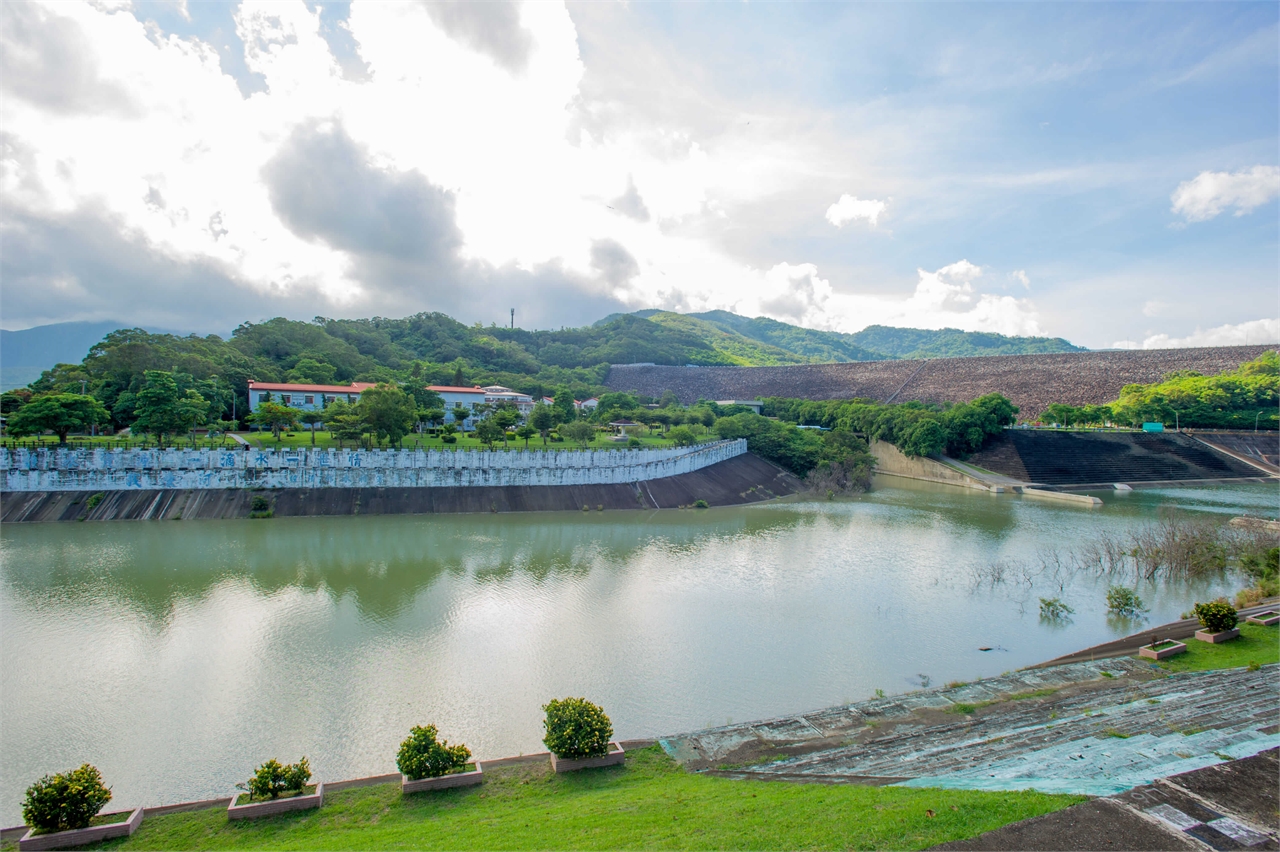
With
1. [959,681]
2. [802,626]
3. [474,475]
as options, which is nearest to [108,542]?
[474,475]

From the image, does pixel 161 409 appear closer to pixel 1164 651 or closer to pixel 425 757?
pixel 425 757

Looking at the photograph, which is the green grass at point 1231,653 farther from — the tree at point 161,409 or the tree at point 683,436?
the tree at point 161,409

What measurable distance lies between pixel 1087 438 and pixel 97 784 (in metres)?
53.0

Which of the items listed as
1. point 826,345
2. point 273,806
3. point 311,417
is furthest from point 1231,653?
point 826,345

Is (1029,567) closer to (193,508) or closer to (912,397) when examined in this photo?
(193,508)

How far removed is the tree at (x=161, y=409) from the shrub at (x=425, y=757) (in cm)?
2674

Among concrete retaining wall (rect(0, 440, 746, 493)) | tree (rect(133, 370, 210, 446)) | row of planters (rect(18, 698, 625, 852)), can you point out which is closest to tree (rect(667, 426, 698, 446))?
concrete retaining wall (rect(0, 440, 746, 493))

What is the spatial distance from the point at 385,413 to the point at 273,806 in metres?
A: 23.8

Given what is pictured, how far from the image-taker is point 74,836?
6.20m

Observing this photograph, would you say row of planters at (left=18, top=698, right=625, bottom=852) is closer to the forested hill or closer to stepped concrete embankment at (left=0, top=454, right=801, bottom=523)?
stepped concrete embankment at (left=0, top=454, right=801, bottom=523)

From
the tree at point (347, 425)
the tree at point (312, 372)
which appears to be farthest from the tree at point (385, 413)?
the tree at point (312, 372)

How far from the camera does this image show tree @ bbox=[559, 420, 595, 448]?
33562 mm

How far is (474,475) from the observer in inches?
1165

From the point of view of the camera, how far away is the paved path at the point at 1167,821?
5.65 m
